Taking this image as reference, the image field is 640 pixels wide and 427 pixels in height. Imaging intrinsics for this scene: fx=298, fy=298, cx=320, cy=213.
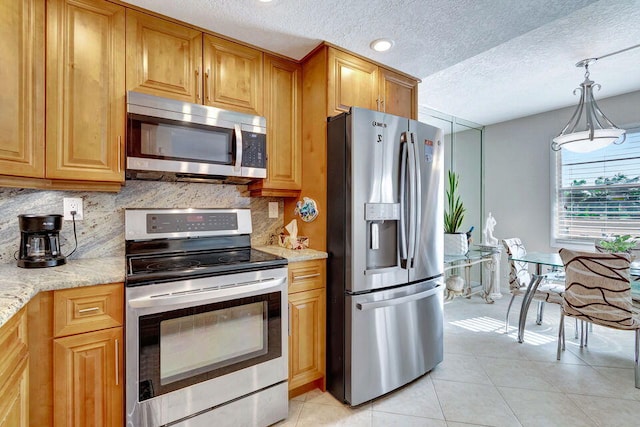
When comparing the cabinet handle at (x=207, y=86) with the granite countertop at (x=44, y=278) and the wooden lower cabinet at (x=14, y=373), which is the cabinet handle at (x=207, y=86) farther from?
the wooden lower cabinet at (x=14, y=373)

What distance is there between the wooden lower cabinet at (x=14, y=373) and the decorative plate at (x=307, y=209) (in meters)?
1.49

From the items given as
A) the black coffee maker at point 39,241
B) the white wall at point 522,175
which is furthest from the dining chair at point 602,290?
the black coffee maker at point 39,241

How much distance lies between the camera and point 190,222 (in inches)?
76.4

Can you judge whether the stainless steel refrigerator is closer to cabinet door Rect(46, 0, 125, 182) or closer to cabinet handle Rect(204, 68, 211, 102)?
cabinet handle Rect(204, 68, 211, 102)

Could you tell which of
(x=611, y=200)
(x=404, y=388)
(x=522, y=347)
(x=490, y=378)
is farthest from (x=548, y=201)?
(x=404, y=388)

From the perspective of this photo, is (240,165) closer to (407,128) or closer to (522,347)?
(407,128)

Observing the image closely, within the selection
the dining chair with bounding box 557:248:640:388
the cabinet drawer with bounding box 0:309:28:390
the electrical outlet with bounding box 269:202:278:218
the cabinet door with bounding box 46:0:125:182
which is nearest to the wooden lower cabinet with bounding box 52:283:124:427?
the cabinet drawer with bounding box 0:309:28:390

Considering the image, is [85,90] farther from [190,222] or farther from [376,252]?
[376,252]

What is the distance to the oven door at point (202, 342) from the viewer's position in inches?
52.9

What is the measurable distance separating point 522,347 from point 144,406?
2.90 m

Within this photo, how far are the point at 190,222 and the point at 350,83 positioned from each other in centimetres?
146

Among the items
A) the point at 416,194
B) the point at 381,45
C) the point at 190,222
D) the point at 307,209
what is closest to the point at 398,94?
the point at 381,45

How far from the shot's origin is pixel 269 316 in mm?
1696

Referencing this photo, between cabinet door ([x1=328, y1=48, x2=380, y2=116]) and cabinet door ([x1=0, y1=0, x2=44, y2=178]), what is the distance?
155 cm
